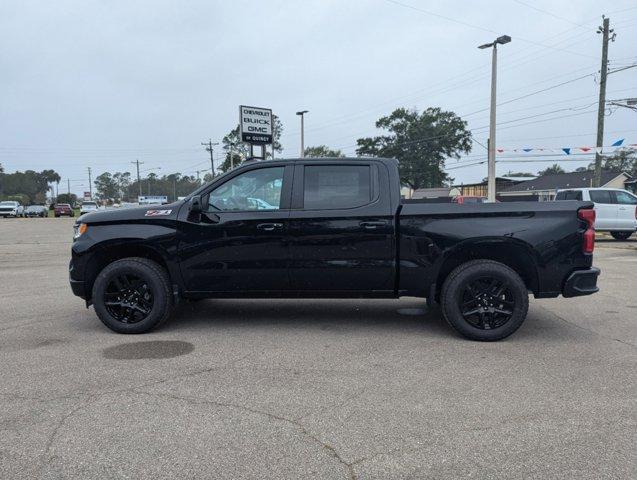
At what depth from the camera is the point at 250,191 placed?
547cm

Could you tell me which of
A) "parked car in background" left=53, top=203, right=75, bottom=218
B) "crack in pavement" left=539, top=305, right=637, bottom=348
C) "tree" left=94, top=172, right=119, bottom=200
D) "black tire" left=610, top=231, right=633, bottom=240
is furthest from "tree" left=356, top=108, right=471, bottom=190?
"tree" left=94, top=172, right=119, bottom=200

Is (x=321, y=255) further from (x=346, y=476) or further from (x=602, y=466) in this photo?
(x=602, y=466)

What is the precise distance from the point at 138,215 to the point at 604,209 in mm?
16104

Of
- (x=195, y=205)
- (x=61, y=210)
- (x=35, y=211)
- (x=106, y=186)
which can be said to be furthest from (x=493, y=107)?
(x=106, y=186)

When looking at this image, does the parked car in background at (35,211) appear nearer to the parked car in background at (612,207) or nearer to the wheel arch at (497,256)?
the parked car in background at (612,207)

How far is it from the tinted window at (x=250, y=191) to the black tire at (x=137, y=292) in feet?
3.13

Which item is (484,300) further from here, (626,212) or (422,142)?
(422,142)

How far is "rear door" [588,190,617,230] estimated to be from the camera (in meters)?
16.8

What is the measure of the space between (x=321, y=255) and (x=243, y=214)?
3.05ft

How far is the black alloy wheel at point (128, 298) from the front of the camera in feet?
17.9

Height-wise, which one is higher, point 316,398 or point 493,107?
point 493,107

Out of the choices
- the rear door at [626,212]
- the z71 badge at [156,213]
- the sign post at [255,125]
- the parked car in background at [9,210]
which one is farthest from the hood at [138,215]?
the parked car in background at [9,210]

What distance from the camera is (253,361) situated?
456 centimetres

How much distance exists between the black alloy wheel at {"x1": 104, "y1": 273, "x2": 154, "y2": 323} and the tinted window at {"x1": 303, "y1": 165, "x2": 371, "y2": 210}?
6.51ft
